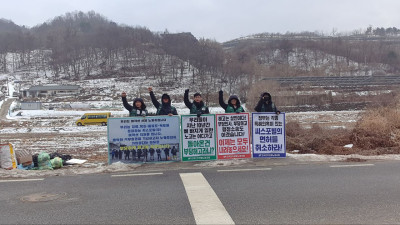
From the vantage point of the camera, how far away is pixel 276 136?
34.2 feet

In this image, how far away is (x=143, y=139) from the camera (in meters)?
9.91

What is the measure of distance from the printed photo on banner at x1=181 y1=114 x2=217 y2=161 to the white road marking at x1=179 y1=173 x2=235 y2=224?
1.90 metres

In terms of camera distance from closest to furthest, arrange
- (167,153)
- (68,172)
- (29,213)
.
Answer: (29,213) < (68,172) < (167,153)

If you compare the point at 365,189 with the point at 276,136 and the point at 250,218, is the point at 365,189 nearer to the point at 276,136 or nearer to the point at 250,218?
the point at 250,218

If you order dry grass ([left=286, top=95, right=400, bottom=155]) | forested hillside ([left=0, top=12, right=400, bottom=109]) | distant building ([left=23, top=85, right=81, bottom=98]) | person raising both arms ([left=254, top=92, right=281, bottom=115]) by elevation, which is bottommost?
dry grass ([left=286, top=95, right=400, bottom=155])

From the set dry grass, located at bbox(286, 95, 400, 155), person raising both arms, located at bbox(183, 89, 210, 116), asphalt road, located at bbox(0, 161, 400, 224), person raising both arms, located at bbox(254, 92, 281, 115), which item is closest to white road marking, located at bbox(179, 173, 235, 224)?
asphalt road, located at bbox(0, 161, 400, 224)

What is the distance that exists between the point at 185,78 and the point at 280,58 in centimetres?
5158

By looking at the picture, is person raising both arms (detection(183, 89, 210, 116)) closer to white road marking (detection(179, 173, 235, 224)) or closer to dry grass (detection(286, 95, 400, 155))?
white road marking (detection(179, 173, 235, 224))

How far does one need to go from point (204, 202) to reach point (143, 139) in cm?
412

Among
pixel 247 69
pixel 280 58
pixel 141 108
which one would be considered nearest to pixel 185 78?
pixel 247 69

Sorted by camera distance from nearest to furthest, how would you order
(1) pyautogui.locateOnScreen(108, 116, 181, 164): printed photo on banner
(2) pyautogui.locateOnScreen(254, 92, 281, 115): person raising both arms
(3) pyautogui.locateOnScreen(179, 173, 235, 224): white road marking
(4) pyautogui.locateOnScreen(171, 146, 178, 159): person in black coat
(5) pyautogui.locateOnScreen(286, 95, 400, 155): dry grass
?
(3) pyautogui.locateOnScreen(179, 173, 235, 224): white road marking
(1) pyautogui.locateOnScreen(108, 116, 181, 164): printed photo on banner
(4) pyautogui.locateOnScreen(171, 146, 178, 159): person in black coat
(2) pyautogui.locateOnScreen(254, 92, 281, 115): person raising both arms
(5) pyautogui.locateOnScreen(286, 95, 400, 155): dry grass

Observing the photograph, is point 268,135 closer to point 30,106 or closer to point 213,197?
point 213,197

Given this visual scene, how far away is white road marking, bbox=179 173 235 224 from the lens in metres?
5.37

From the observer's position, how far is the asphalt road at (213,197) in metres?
5.46
